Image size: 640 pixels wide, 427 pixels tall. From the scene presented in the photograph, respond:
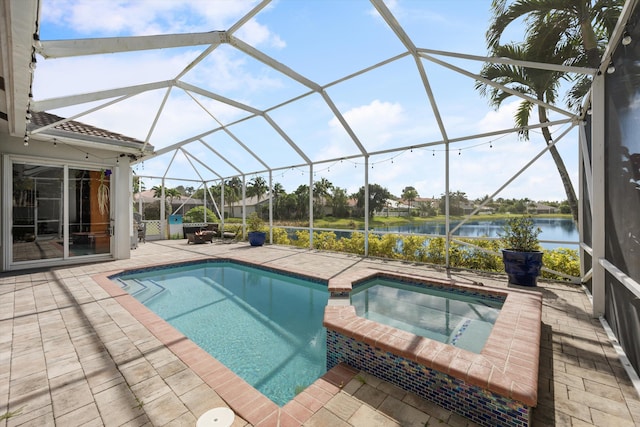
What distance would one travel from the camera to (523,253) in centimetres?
505

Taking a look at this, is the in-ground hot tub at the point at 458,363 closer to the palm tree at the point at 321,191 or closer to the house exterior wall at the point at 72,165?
the house exterior wall at the point at 72,165

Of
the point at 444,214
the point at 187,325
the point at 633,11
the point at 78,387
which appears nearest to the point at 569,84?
the point at 444,214

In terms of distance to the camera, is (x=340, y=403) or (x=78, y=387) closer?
(x=340, y=403)

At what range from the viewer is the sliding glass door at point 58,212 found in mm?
6668

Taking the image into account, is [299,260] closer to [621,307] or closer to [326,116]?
[326,116]

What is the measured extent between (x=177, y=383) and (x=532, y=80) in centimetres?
905

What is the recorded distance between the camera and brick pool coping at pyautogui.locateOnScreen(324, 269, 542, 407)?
6.57 ft

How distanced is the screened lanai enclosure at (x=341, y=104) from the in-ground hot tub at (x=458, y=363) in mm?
1086

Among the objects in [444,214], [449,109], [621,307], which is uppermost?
[449,109]

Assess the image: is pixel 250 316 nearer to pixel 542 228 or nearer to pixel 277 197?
pixel 542 228

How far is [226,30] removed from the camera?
465 centimetres

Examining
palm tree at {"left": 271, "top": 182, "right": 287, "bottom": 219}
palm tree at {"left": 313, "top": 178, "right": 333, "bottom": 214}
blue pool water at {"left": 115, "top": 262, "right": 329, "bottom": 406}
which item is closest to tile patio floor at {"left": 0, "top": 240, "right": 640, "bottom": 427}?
blue pool water at {"left": 115, "top": 262, "right": 329, "bottom": 406}

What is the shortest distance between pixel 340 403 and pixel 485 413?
108 cm

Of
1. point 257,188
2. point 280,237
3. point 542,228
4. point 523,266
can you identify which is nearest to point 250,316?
point 523,266
